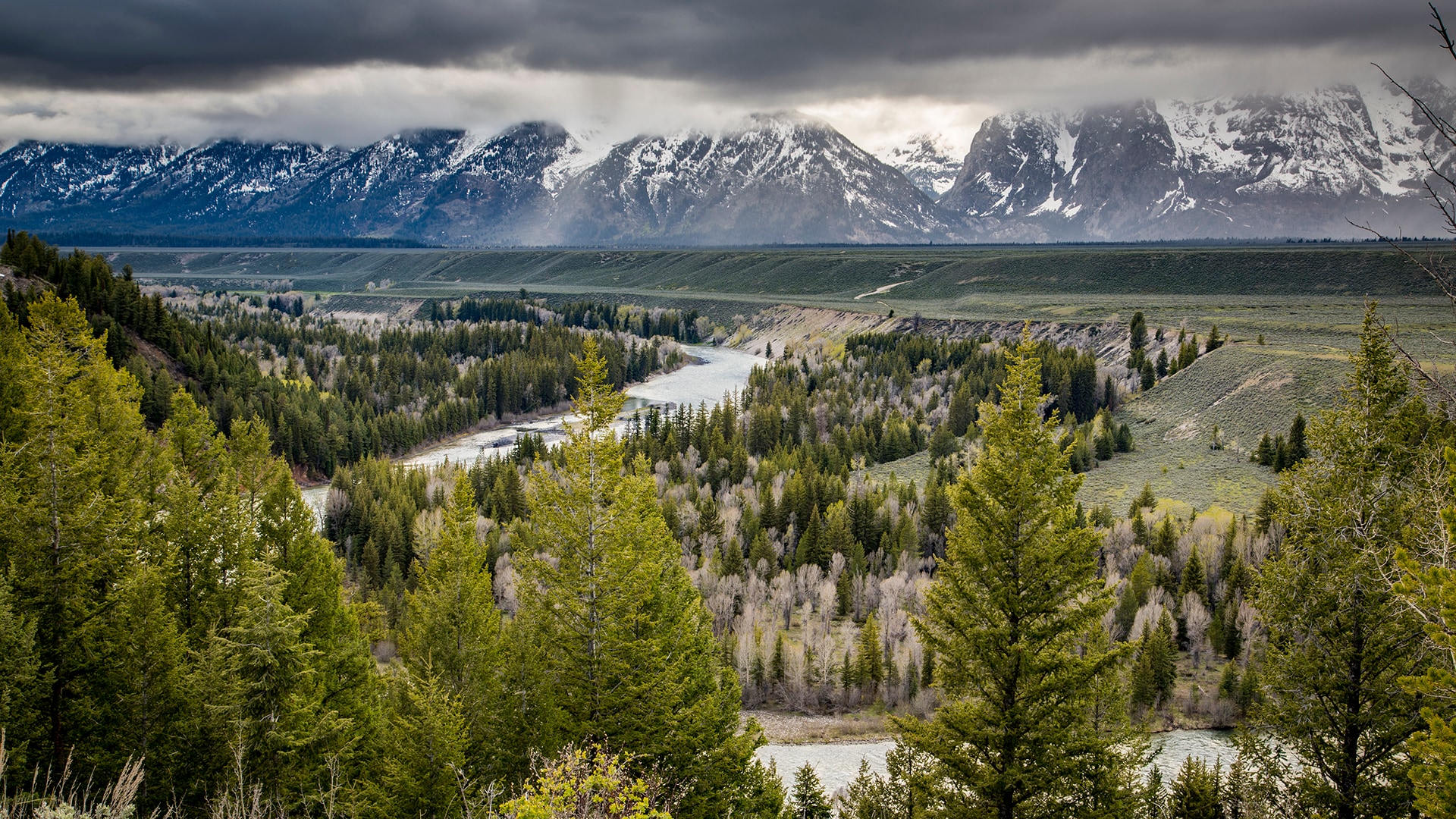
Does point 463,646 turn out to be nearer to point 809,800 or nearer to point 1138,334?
point 809,800

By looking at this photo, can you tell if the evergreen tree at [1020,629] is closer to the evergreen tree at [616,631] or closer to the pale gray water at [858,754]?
the evergreen tree at [616,631]

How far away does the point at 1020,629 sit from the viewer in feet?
66.8

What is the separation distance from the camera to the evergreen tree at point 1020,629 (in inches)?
789

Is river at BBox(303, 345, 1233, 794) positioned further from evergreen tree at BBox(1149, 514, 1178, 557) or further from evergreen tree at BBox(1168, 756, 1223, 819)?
evergreen tree at BBox(1149, 514, 1178, 557)

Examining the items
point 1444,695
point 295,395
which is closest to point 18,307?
point 295,395

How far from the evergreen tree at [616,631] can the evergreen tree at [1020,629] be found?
6824 mm

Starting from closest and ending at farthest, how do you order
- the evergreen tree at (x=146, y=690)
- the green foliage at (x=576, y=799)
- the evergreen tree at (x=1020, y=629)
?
1. the green foliage at (x=576, y=799)
2. the evergreen tree at (x=1020, y=629)
3. the evergreen tree at (x=146, y=690)

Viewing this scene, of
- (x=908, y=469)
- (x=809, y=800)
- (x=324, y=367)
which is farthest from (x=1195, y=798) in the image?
(x=324, y=367)

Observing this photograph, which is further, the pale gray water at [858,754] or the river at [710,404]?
the river at [710,404]

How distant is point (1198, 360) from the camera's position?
118m

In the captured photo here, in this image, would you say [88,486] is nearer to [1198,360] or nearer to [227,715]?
[227,715]

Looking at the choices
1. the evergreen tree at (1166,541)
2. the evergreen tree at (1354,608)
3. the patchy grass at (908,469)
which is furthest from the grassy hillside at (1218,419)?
the evergreen tree at (1354,608)

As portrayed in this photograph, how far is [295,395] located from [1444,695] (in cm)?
11923

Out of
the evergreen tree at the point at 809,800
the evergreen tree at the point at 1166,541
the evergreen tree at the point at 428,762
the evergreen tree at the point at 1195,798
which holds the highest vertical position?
the evergreen tree at the point at 428,762
